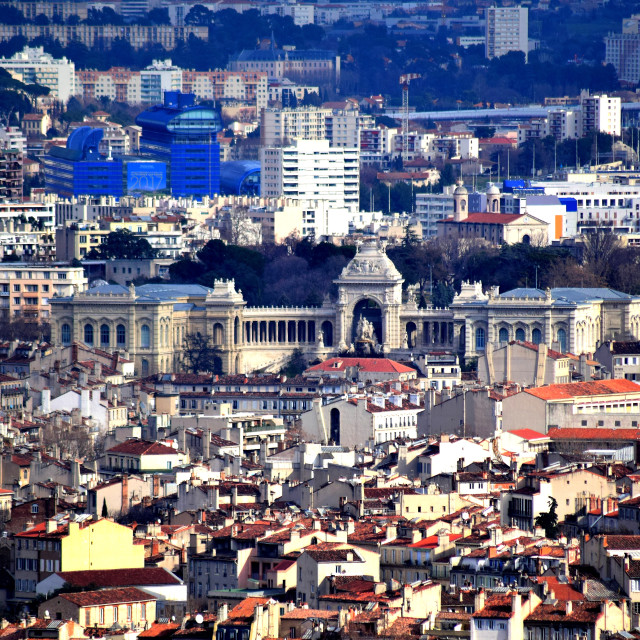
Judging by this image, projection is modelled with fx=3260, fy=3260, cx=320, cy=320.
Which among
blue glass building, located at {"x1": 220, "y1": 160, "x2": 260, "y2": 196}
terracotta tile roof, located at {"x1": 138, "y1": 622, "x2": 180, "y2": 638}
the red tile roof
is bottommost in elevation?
terracotta tile roof, located at {"x1": 138, "y1": 622, "x2": 180, "y2": 638}

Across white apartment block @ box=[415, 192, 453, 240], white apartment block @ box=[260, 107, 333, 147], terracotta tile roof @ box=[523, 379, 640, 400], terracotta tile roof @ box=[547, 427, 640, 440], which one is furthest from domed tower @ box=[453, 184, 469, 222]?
terracotta tile roof @ box=[547, 427, 640, 440]

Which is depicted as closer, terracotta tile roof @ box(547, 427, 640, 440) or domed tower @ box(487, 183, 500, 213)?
terracotta tile roof @ box(547, 427, 640, 440)

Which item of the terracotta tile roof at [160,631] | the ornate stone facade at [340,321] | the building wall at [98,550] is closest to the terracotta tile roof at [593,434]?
the building wall at [98,550]

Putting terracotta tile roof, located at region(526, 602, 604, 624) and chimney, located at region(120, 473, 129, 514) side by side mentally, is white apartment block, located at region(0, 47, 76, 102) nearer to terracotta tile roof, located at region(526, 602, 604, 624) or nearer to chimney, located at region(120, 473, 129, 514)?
chimney, located at region(120, 473, 129, 514)

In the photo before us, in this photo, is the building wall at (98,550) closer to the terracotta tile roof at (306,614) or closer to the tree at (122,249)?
the terracotta tile roof at (306,614)

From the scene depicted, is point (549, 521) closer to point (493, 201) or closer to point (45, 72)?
point (493, 201)

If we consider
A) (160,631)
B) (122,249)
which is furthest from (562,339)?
(160,631)

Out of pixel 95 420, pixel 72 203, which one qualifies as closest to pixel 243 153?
pixel 72 203
